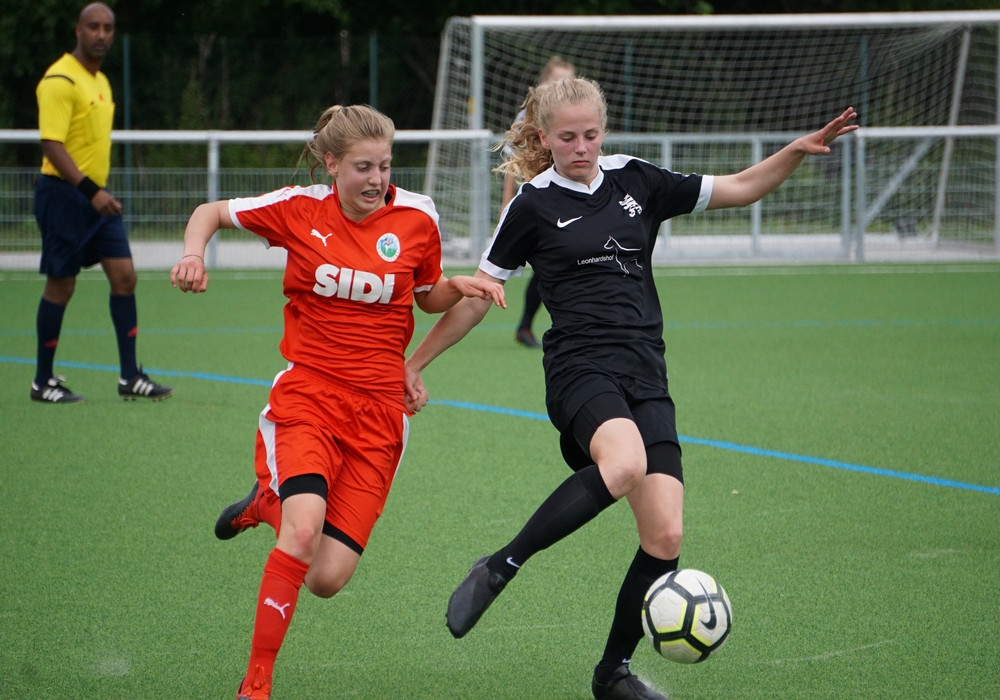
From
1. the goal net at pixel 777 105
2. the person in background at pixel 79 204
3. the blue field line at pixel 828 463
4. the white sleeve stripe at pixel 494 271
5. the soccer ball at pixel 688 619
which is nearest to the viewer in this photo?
the soccer ball at pixel 688 619

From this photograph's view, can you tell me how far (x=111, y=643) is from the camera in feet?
11.5

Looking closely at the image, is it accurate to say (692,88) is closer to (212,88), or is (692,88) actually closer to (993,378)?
(212,88)

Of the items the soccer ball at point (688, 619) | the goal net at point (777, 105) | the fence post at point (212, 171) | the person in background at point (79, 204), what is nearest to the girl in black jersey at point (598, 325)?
the soccer ball at point (688, 619)

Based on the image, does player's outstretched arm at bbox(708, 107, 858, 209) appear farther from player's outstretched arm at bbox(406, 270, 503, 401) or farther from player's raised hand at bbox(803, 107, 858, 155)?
player's outstretched arm at bbox(406, 270, 503, 401)

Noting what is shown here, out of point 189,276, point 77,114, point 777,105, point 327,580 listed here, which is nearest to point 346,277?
point 189,276

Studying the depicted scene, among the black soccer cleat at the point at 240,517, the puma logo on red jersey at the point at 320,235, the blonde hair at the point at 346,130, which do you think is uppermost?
the blonde hair at the point at 346,130

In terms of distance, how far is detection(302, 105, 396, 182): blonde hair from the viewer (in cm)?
345

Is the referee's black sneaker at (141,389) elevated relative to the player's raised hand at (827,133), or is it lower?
lower

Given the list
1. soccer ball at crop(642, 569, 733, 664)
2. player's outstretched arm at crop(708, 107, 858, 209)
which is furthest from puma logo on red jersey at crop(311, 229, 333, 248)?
soccer ball at crop(642, 569, 733, 664)

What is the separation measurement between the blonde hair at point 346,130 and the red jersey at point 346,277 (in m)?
0.16

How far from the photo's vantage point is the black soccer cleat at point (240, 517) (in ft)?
12.3

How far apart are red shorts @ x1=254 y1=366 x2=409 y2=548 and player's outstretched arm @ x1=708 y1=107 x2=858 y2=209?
1.22 m

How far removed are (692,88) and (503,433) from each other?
47.7ft

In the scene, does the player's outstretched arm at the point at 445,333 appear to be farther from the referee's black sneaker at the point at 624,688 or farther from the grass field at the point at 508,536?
the referee's black sneaker at the point at 624,688
